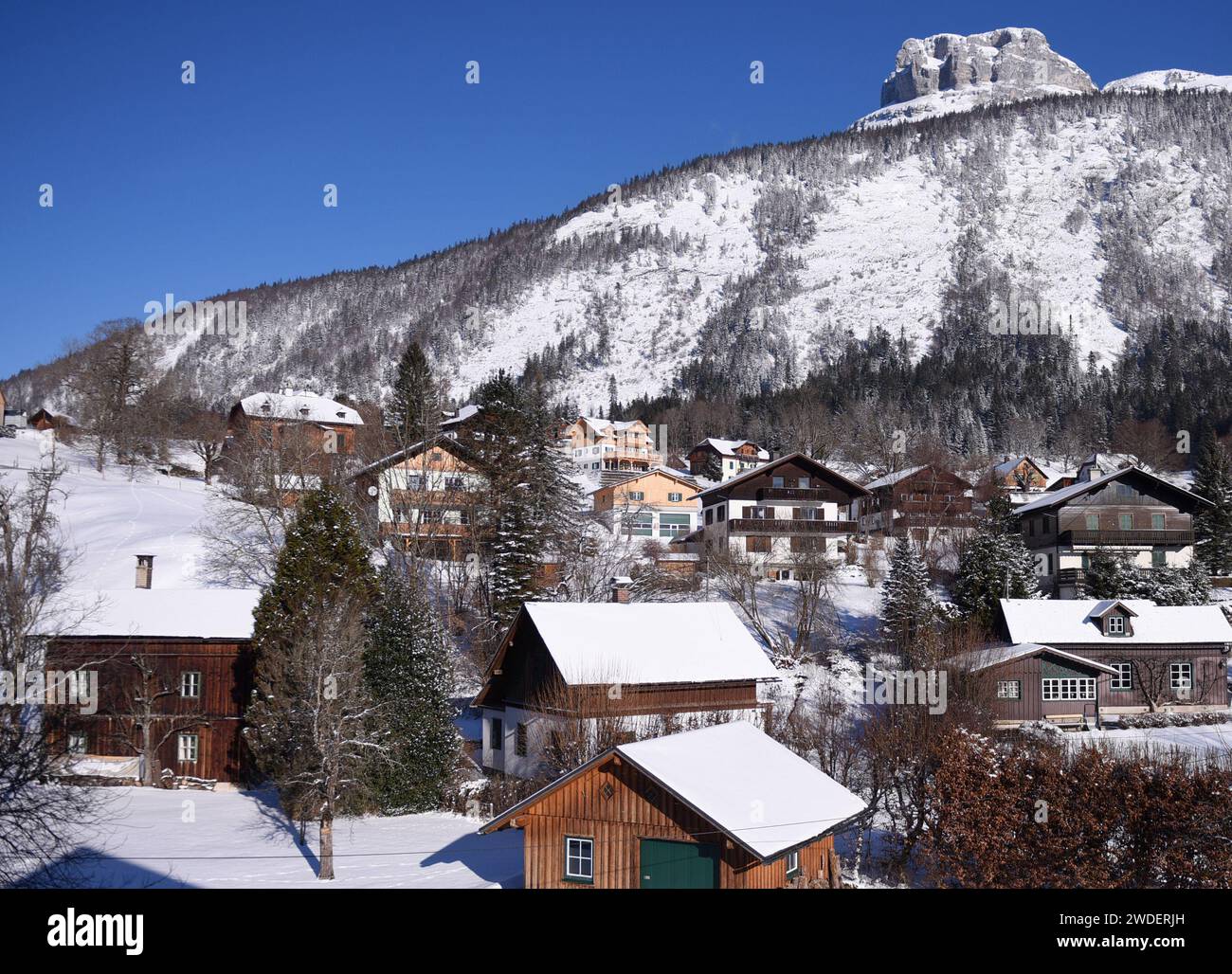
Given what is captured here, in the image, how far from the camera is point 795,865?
2178 centimetres

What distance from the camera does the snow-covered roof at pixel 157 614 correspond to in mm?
37906

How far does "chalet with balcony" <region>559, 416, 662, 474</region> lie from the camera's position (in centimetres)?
12812

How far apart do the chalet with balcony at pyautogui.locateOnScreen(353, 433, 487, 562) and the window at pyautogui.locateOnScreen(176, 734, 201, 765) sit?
45.1 ft

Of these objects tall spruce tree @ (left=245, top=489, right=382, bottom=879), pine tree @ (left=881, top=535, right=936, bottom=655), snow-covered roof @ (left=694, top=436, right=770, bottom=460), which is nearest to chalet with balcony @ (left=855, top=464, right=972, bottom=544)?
pine tree @ (left=881, top=535, right=936, bottom=655)

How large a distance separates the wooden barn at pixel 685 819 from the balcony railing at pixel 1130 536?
44.8 meters

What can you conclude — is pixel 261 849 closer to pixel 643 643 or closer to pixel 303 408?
pixel 643 643

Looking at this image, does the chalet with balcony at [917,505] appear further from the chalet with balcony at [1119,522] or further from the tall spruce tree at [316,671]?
the tall spruce tree at [316,671]

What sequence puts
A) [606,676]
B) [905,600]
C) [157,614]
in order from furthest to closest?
[905,600] < [157,614] < [606,676]

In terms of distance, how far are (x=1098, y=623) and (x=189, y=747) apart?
39.8m

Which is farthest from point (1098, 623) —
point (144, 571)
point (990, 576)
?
point (144, 571)

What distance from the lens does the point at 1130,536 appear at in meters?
61.6

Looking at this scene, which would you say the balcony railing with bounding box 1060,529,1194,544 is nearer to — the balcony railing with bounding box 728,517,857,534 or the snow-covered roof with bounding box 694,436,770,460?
the balcony railing with bounding box 728,517,857,534
